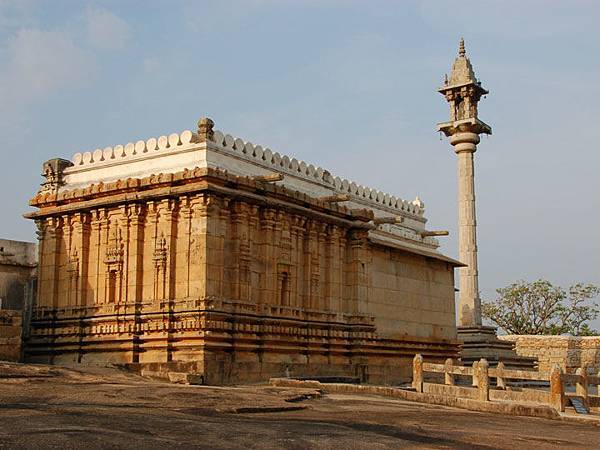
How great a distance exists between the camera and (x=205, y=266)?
759 inches

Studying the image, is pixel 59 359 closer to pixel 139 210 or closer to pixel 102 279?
pixel 102 279

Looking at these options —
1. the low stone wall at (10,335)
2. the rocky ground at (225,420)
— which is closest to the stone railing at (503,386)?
the rocky ground at (225,420)

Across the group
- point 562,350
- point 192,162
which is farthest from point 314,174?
point 562,350

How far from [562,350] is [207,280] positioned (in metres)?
29.6

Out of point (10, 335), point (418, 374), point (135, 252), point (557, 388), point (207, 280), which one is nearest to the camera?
point (557, 388)

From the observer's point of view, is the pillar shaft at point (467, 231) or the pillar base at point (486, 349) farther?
the pillar shaft at point (467, 231)

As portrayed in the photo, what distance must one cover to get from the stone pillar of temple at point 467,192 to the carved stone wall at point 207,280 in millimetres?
10394

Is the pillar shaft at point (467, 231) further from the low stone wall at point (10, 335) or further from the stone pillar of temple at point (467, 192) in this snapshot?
the low stone wall at point (10, 335)

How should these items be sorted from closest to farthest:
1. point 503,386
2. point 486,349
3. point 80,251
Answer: point 80,251 → point 503,386 → point 486,349

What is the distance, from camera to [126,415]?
11211mm

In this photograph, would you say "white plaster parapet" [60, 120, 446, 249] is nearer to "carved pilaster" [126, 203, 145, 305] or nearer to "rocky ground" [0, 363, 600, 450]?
"carved pilaster" [126, 203, 145, 305]

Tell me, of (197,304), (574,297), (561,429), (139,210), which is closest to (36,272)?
(139,210)

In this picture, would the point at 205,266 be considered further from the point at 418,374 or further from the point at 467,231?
the point at 467,231

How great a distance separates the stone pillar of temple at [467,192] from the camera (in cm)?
3412
